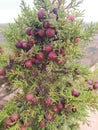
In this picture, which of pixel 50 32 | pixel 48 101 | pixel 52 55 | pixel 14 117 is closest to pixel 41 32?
pixel 50 32

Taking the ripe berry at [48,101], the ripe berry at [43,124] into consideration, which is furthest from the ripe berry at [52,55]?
the ripe berry at [43,124]

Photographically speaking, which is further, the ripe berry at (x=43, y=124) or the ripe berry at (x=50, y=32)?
the ripe berry at (x=43, y=124)

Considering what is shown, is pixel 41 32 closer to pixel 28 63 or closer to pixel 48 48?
pixel 48 48

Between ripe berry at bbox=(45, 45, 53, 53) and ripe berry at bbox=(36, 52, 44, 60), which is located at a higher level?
ripe berry at bbox=(45, 45, 53, 53)

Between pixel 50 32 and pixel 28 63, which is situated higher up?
pixel 50 32

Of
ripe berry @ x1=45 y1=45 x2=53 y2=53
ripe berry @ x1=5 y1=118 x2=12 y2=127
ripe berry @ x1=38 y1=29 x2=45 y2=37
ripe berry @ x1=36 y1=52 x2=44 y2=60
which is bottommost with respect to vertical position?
ripe berry @ x1=5 y1=118 x2=12 y2=127

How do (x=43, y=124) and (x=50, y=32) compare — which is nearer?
(x=50, y=32)

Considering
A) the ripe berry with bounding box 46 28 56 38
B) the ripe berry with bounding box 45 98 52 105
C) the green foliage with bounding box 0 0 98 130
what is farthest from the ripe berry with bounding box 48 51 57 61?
the ripe berry with bounding box 45 98 52 105

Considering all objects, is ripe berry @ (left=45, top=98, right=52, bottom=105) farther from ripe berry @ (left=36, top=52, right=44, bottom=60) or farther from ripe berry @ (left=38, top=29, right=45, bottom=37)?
ripe berry @ (left=38, top=29, right=45, bottom=37)

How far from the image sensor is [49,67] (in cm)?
Result: 224

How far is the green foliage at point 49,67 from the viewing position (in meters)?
2.18

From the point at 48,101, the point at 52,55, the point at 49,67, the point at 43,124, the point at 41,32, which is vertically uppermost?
the point at 41,32

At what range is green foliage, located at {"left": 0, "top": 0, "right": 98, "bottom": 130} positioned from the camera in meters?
2.18

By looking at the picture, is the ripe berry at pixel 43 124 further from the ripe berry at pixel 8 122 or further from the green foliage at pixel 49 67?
the ripe berry at pixel 8 122
